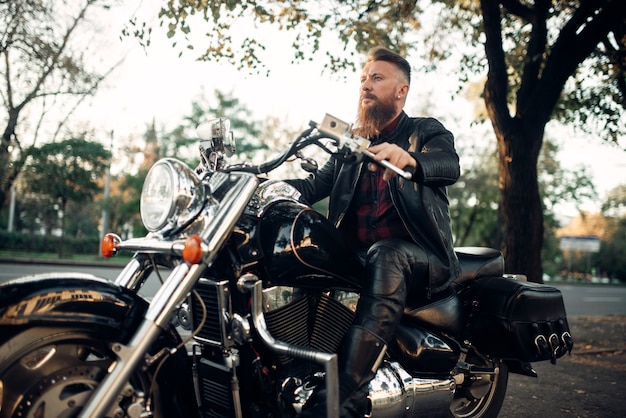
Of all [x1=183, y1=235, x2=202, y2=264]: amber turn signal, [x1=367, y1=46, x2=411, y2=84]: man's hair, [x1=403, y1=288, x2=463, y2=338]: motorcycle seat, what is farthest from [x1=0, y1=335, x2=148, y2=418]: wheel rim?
[x1=367, y1=46, x2=411, y2=84]: man's hair

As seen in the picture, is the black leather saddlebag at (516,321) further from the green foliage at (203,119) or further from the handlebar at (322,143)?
the green foliage at (203,119)

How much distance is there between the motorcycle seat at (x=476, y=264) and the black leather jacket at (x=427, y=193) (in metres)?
0.24

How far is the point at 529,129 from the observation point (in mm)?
7586

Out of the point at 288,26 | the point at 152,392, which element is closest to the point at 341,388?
the point at 152,392

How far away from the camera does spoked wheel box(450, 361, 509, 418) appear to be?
3174 mm

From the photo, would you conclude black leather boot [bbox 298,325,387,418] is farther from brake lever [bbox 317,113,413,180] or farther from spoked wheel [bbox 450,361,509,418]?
spoked wheel [bbox 450,361,509,418]

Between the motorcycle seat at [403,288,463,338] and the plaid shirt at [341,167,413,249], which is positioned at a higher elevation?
the plaid shirt at [341,167,413,249]

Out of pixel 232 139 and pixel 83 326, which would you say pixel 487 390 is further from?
pixel 83 326

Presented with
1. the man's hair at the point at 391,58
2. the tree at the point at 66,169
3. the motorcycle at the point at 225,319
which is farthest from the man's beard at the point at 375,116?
the tree at the point at 66,169

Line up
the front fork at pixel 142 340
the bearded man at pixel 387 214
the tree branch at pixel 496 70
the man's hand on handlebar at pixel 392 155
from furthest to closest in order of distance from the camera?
the tree branch at pixel 496 70 → the bearded man at pixel 387 214 → the man's hand on handlebar at pixel 392 155 → the front fork at pixel 142 340

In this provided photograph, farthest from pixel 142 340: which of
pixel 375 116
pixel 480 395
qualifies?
pixel 480 395

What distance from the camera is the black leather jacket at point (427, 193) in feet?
8.46

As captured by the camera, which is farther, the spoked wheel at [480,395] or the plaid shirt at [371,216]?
the spoked wheel at [480,395]

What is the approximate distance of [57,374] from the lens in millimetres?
1893
